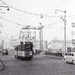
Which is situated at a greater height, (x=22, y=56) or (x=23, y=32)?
(x=23, y=32)

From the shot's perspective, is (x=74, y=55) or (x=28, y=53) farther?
(x=28, y=53)

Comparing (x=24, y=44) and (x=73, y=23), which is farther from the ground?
(x=73, y=23)

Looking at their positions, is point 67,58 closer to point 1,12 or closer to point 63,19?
point 1,12

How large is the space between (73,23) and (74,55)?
1195 inches

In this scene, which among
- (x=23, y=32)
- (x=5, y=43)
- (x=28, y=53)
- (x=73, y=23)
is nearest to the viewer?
(x=28, y=53)

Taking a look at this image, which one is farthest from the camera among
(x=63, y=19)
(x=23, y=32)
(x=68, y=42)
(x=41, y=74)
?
(x=68, y=42)

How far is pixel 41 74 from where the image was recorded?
1370 centimetres

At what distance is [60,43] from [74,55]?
136 m

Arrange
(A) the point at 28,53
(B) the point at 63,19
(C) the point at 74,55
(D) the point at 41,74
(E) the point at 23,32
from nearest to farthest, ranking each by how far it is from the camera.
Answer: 1. (D) the point at 41,74
2. (C) the point at 74,55
3. (A) the point at 28,53
4. (B) the point at 63,19
5. (E) the point at 23,32

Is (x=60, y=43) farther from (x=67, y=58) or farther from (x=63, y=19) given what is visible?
(x=67, y=58)

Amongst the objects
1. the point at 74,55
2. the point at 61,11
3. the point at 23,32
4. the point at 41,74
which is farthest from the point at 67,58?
the point at 23,32

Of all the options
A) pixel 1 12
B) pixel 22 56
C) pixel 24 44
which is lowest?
pixel 22 56

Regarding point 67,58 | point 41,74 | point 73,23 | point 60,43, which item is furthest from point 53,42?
point 41,74

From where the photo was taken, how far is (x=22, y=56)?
3569 cm
